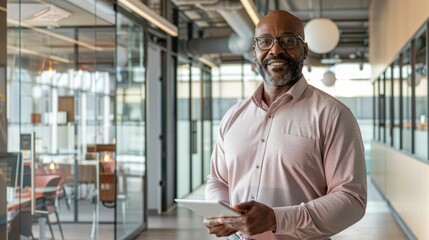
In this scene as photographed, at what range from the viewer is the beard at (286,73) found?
215 centimetres

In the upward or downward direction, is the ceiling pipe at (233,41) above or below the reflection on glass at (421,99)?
above

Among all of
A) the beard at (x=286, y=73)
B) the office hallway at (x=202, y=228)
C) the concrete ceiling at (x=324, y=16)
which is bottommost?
the office hallway at (x=202, y=228)

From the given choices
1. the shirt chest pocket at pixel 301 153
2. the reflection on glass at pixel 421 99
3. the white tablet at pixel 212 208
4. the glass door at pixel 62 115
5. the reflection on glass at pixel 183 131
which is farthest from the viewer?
the reflection on glass at pixel 183 131

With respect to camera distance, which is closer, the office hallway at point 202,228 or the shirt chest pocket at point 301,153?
the shirt chest pocket at point 301,153

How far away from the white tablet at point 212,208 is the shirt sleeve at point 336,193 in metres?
0.15

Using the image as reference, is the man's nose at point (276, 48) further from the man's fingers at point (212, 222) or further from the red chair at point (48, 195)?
the red chair at point (48, 195)

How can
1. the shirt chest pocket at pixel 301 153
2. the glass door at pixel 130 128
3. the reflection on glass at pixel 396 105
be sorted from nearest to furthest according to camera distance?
the shirt chest pocket at pixel 301 153, the glass door at pixel 130 128, the reflection on glass at pixel 396 105

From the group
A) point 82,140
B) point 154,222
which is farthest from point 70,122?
point 154,222

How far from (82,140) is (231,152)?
5724mm

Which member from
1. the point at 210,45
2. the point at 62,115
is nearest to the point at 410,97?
the point at 62,115

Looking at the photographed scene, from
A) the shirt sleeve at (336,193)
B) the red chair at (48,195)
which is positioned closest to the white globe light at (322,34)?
the red chair at (48,195)

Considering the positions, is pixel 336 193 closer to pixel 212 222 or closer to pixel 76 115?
pixel 212 222

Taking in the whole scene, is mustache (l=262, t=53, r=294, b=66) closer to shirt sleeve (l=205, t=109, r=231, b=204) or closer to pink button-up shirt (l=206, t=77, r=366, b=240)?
pink button-up shirt (l=206, t=77, r=366, b=240)

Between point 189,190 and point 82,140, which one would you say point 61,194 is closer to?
point 82,140
